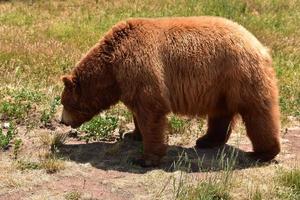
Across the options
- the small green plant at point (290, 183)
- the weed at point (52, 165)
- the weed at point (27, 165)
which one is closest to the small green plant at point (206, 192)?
the small green plant at point (290, 183)

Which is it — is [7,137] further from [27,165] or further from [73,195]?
[73,195]

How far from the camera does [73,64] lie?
1070cm

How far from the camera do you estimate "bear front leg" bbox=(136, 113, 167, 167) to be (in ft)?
21.4

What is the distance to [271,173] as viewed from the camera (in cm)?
651

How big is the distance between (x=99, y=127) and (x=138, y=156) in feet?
2.86

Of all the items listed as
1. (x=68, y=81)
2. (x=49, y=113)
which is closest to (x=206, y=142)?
(x=68, y=81)

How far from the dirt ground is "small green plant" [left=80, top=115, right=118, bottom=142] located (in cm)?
14

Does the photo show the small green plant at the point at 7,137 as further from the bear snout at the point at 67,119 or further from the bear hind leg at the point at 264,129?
the bear hind leg at the point at 264,129

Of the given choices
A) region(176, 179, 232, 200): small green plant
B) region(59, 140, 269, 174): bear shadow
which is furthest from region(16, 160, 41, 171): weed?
region(176, 179, 232, 200): small green plant

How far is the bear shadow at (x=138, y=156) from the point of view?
662cm

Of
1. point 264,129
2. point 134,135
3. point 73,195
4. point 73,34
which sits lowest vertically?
point 73,195

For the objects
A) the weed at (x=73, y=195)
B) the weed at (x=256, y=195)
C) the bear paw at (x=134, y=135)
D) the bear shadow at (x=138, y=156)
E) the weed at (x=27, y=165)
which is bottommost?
the weed at (x=73, y=195)

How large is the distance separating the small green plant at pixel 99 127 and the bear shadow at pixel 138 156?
137mm

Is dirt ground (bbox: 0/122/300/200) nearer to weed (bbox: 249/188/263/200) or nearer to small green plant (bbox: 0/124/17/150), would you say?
small green plant (bbox: 0/124/17/150)
